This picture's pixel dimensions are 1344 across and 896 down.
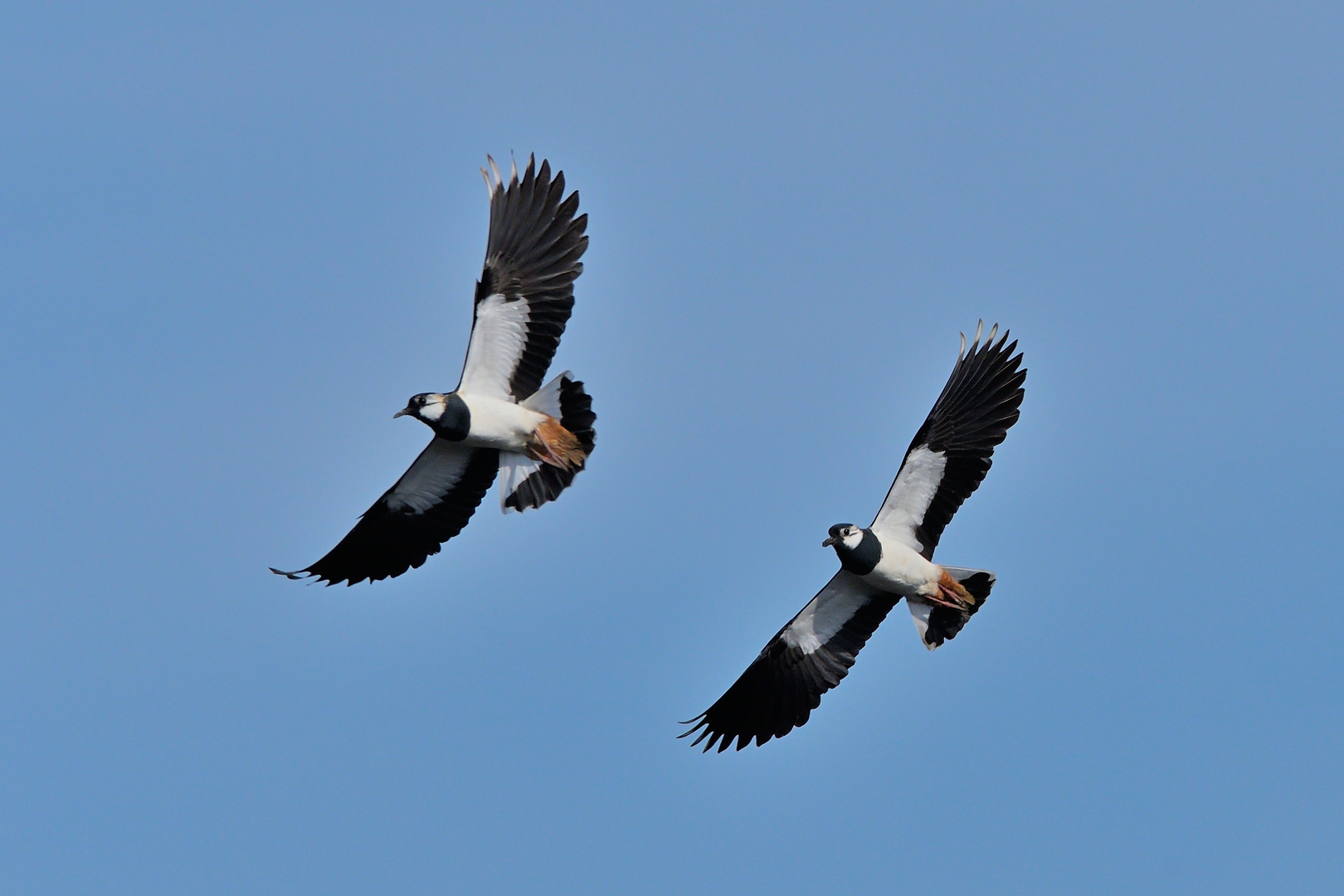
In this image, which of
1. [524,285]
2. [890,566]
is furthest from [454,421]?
[890,566]

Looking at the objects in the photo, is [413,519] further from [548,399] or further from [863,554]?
[863,554]

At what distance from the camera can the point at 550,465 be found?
2164 centimetres

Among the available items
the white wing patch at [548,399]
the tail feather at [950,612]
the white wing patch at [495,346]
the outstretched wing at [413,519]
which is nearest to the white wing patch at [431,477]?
the outstretched wing at [413,519]

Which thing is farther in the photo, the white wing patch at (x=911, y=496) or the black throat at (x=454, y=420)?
the black throat at (x=454, y=420)

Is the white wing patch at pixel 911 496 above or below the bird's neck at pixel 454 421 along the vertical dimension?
above

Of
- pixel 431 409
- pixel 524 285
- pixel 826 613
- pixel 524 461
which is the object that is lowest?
pixel 431 409

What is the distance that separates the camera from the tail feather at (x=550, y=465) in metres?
21.4

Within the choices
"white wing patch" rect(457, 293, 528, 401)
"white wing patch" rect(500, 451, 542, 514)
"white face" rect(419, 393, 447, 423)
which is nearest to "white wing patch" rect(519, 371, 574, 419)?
"white wing patch" rect(457, 293, 528, 401)

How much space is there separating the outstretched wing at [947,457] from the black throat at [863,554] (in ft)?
1.21

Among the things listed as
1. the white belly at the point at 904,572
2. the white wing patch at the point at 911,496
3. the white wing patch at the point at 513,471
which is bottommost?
the white wing patch at the point at 513,471

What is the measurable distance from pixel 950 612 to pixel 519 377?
16.5 ft

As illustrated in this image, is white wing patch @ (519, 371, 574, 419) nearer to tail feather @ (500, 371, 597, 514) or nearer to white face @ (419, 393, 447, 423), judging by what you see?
tail feather @ (500, 371, 597, 514)

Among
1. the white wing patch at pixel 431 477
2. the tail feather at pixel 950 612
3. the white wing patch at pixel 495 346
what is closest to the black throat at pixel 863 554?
the tail feather at pixel 950 612

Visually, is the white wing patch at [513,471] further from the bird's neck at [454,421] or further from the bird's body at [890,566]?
the bird's body at [890,566]
